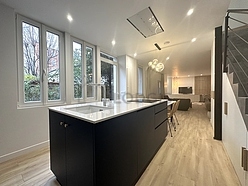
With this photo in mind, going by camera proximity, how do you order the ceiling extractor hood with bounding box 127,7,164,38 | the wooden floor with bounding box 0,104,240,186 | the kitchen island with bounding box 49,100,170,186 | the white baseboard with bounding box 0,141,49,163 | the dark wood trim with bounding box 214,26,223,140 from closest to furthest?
1. the kitchen island with bounding box 49,100,170,186
2. the wooden floor with bounding box 0,104,240,186
3. the white baseboard with bounding box 0,141,49,163
4. the ceiling extractor hood with bounding box 127,7,164,38
5. the dark wood trim with bounding box 214,26,223,140

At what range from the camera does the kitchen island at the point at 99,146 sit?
3.55 feet

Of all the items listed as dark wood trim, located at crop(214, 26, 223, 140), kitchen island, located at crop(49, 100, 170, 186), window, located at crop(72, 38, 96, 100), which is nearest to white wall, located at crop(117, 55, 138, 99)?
window, located at crop(72, 38, 96, 100)

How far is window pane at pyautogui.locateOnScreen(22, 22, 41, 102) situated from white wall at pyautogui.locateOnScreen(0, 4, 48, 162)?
0.28m

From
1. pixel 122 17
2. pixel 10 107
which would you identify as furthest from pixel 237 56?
pixel 10 107

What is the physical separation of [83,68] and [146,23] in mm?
2161

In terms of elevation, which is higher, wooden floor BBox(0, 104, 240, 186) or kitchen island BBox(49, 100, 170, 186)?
kitchen island BBox(49, 100, 170, 186)

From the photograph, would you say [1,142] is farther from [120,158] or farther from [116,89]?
[116,89]

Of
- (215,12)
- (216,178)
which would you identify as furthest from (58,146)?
(215,12)

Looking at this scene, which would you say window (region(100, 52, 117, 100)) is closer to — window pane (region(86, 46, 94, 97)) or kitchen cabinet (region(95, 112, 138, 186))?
window pane (region(86, 46, 94, 97))

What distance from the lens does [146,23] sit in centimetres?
294

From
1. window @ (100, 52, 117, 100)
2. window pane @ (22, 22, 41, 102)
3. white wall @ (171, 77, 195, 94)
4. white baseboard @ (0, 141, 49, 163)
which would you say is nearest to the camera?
white baseboard @ (0, 141, 49, 163)

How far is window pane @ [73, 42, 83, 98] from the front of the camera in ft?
12.4

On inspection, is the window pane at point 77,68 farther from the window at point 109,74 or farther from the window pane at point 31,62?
the window at point 109,74

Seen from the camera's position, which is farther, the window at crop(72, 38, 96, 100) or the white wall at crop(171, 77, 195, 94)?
the white wall at crop(171, 77, 195, 94)
